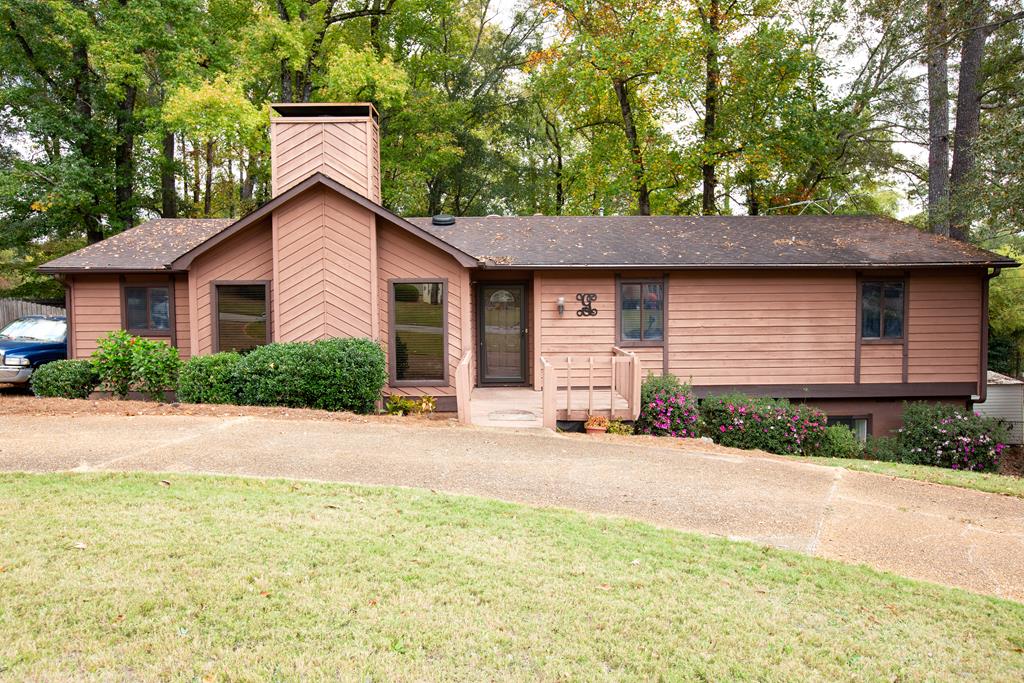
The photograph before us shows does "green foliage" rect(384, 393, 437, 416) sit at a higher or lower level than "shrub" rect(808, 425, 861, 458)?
higher

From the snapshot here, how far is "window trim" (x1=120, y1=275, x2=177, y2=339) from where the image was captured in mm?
13438

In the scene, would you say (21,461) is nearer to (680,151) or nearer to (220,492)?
(220,492)

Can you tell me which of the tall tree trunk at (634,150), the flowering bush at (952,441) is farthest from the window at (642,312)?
the tall tree trunk at (634,150)

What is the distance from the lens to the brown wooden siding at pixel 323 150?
12727 millimetres

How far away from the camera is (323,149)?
12773 millimetres

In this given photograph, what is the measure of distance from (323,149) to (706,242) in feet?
26.5

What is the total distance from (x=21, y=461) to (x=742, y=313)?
1193cm

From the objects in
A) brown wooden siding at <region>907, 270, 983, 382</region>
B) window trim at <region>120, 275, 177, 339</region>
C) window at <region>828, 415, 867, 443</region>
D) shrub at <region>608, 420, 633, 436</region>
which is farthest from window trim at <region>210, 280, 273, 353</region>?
brown wooden siding at <region>907, 270, 983, 382</region>

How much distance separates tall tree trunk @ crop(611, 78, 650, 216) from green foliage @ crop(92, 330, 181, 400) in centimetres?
1605

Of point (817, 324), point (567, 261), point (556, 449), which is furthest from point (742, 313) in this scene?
point (556, 449)

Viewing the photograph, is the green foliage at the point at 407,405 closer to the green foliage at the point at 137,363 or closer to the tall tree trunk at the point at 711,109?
the green foliage at the point at 137,363

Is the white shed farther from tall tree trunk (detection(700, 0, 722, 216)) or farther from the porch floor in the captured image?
the porch floor

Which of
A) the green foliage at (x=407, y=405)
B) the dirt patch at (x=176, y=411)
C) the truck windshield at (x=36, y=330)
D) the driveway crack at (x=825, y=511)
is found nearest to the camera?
the driveway crack at (x=825, y=511)

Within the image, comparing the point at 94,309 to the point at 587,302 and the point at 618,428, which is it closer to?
the point at 587,302
